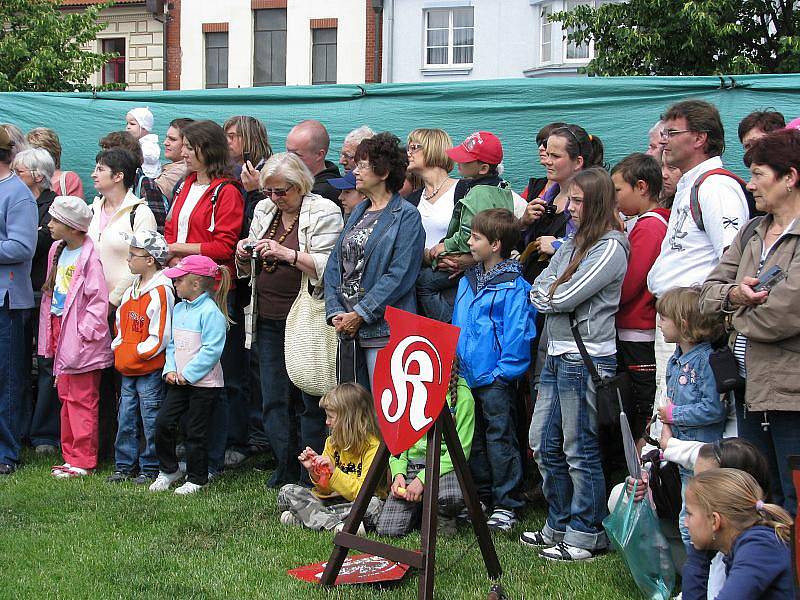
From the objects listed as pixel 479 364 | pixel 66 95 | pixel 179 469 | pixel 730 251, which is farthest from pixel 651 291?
pixel 66 95

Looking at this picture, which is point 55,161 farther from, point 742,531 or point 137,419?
point 742,531

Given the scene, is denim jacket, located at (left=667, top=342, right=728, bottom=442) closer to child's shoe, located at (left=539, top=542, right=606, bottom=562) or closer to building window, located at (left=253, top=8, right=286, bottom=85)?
child's shoe, located at (left=539, top=542, right=606, bottom=562)

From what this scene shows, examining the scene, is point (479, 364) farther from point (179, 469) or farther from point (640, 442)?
point (179, 469)

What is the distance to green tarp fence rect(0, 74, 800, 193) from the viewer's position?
762cm

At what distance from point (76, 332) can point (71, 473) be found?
3.15 ft

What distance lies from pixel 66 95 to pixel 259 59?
1972 cm

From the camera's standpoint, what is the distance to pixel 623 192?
5824 millimetres

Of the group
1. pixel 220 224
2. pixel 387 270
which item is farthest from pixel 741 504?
pixel 220 224

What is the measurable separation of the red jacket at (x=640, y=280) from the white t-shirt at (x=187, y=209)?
9.99 ft

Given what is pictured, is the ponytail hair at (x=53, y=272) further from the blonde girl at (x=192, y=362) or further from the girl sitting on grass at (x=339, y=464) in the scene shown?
the girl sitting on grass at (x=339, y=464)

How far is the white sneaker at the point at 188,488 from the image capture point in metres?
6.67

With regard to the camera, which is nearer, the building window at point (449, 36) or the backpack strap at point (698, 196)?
the backpack strap at point (698, 196)

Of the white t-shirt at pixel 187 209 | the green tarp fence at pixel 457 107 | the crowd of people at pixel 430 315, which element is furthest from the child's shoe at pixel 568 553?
the green tarp fence at pixel 457 107

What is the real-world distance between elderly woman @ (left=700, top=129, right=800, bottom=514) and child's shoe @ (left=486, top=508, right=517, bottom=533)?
1.72m
